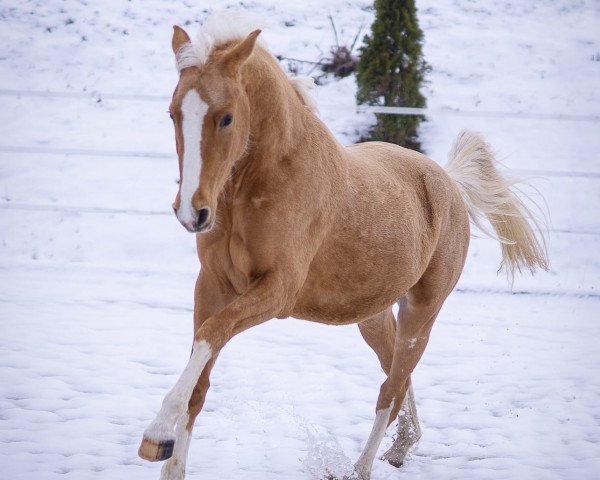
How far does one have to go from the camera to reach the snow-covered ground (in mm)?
3084

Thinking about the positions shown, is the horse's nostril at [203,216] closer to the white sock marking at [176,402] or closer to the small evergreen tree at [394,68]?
the white sock marking at [176,402]

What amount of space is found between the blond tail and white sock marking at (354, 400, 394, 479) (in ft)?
3.62

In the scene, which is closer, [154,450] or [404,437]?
[154,450]

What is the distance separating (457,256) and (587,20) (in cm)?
835

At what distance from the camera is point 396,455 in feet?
9.99

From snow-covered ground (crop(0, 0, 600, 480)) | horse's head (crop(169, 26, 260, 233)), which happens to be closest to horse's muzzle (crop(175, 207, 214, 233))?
horse's head (crop(169, 26, 260, 233))

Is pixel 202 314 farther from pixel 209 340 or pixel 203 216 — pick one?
pixel 203 216

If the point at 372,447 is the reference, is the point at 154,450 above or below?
above

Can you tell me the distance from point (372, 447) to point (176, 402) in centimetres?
116

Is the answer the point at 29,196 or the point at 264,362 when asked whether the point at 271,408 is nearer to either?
the point at 264,362

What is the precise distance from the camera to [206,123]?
1.90 metres

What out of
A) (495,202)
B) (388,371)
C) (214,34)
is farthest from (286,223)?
(495,202)

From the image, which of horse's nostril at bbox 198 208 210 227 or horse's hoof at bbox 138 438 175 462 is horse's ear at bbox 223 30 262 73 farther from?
horse's hoof at bbox 138 438 175 462

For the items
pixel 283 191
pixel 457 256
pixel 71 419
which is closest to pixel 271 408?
pixel 71 419
